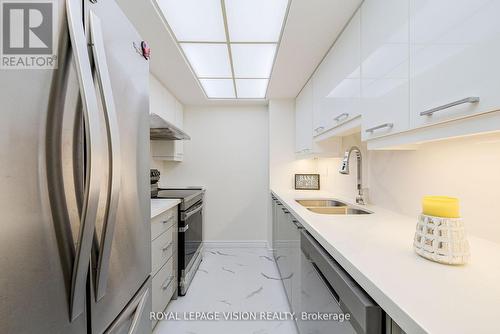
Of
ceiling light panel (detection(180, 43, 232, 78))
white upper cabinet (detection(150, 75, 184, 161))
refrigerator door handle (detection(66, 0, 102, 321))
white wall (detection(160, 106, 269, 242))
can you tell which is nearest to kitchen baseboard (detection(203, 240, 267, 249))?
white wall (detection(160, 106, 269, 242))

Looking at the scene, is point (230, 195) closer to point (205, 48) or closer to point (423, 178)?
point (205, 48)

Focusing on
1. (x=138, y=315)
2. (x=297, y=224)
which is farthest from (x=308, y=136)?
(x=138, y=315)

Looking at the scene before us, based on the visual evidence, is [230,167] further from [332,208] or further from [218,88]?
[332,208]

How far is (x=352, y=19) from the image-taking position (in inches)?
56.0

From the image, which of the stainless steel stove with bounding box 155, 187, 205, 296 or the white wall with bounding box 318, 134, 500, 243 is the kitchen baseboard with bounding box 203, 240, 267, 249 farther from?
the white wall with bounding box 318, 134, 500, 243

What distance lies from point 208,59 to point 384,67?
59.5 inches

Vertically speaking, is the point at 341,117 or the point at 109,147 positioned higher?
the point at 341,117

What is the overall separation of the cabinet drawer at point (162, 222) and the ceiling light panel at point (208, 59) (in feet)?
4.46

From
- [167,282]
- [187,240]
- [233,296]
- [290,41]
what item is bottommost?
[233,296]

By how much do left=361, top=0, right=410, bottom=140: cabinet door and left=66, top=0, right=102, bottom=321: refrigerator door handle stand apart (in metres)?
1.06

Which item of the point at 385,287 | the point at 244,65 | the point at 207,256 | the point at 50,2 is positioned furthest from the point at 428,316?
the point at 207,256

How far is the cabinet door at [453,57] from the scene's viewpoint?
592mm

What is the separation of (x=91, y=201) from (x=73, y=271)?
0.53ft

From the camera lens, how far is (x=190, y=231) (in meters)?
2.34
